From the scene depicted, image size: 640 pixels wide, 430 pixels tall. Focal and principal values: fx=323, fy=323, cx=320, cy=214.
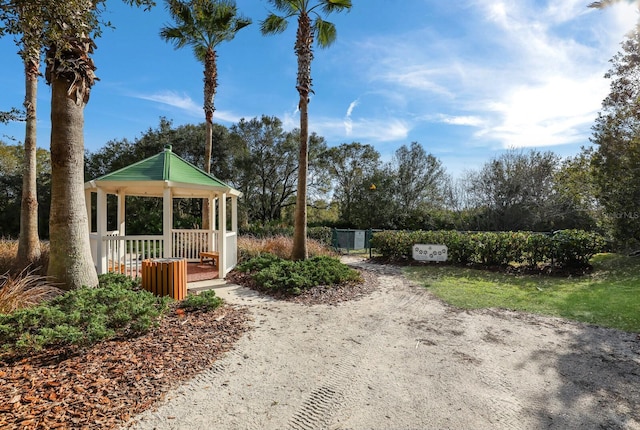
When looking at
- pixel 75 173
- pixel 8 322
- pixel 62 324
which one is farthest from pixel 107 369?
pixel 75 173

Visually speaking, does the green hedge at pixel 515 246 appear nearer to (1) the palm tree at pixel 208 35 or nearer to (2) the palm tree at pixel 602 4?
(2) the palm tree at pixel 602 4

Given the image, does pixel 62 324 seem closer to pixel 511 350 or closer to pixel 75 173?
pixel 75 173

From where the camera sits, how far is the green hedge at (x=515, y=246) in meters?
9.50

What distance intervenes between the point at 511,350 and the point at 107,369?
15.1 ft

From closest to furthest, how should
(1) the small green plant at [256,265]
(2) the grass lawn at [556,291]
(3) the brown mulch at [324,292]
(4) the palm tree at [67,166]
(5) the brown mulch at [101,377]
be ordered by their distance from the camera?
(5) the brown mulch at [101,377] < (4) the palm tree at [67,166] < (2) the grass lawn at [556,291] < (3) the brown mulch at [324,292] < (1) the small green plant at [256,265]

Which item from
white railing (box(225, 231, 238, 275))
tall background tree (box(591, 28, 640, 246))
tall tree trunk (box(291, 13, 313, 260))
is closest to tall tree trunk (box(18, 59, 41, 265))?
white railing (box(225, 231, 238, 275))

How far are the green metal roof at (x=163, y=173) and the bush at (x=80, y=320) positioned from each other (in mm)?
3468

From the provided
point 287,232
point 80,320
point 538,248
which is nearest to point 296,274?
point 80,320

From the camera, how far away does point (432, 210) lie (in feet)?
72.5

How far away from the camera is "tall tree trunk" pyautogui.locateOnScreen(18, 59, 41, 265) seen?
6.71 meters

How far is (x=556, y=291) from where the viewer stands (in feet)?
24.5

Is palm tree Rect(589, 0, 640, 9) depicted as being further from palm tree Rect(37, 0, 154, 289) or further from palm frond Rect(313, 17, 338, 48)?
palm tree Rect(37, 0, 154, 289)

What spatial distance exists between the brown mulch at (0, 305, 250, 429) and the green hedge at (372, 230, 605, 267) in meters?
8.62

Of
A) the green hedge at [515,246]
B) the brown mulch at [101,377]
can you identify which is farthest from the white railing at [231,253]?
the green hedge at [515,246]
